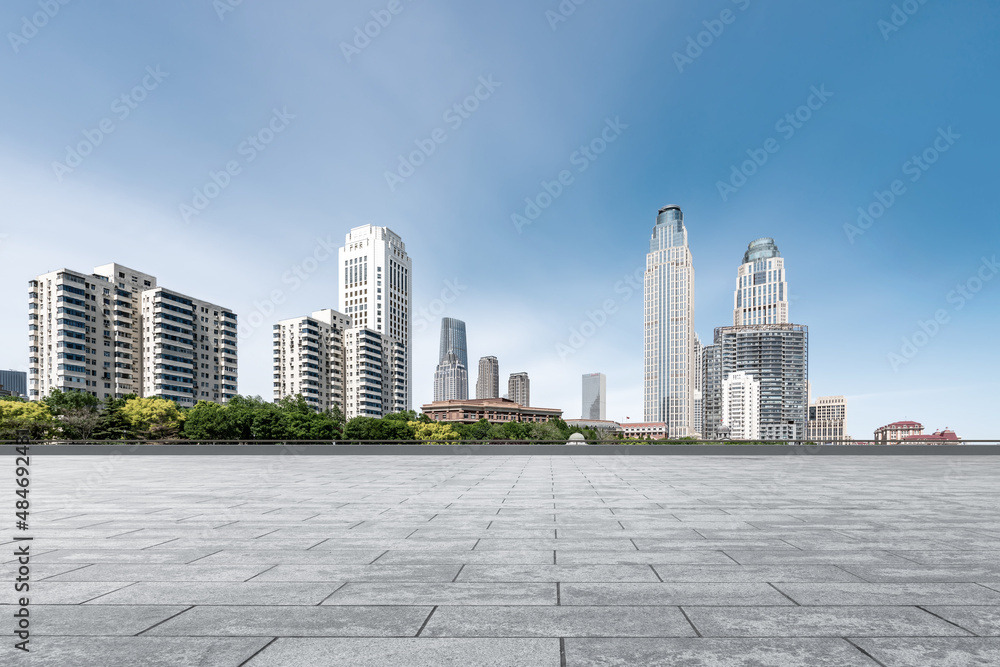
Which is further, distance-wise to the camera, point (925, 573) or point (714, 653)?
point (925, 573)

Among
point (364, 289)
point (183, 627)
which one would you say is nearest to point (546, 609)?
point (183, 627)

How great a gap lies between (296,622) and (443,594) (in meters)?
1.39

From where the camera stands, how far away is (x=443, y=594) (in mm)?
5379

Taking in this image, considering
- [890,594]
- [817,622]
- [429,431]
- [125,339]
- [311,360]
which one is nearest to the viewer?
[817,622]

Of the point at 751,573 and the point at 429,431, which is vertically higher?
the point at 751,573

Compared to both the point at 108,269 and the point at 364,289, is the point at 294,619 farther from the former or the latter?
the point at 364,289

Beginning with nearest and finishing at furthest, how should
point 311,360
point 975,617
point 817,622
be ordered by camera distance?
point 817,622
point 975,617
point 311,360

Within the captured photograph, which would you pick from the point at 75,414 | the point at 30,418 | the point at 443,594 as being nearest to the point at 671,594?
the point at 443,594

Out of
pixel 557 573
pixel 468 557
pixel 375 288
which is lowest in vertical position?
pixel 468 557

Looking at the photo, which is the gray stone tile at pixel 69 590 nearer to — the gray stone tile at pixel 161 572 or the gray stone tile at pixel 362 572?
the gray stone tile at pixel 161 572

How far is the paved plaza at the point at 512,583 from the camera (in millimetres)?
4066

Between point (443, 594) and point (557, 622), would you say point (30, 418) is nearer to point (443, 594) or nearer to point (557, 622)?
point (443, 594)

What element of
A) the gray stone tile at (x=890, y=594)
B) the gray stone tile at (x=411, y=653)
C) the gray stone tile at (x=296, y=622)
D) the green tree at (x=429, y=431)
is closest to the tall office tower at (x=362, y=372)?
the green tree at (x=429, y=431)

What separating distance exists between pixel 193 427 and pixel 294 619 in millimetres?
92410
